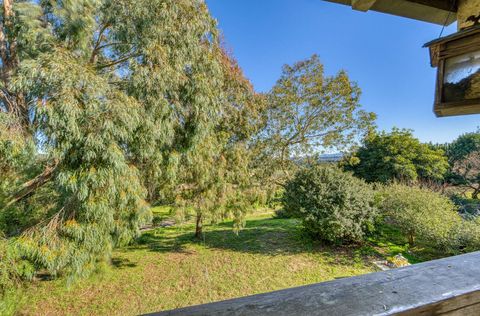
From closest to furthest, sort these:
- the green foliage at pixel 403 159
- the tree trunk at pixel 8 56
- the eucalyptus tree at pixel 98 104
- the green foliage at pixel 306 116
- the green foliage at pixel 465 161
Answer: the eucalyptus tree at pixel 98 104, the tree trunk at pixel 8 56, the green foliage at pixel 306 116, the green foliage at pixel 465 161, the green foliage at pixel 403 159

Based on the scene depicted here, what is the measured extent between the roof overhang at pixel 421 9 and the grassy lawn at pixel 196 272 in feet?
14.5

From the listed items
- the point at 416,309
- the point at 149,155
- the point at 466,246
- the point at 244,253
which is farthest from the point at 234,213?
the point at 416,309

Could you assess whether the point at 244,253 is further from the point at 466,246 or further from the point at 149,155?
the point at 466,246

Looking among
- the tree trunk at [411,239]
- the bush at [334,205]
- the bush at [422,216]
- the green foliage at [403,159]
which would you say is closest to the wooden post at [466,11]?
the bush at [334,205]

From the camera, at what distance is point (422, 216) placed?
5637mm

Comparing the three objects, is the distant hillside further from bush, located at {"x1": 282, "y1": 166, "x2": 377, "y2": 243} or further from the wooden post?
the wooden post

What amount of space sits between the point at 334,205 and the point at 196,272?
376cm

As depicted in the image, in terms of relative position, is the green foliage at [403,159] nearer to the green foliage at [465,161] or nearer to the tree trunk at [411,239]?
the green foliage at [465,161]

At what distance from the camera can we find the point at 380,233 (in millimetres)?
6246

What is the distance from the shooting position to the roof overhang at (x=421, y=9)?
1.25 metres

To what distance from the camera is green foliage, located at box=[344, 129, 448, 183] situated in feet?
41.5

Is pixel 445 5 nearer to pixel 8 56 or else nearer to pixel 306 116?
pixel 8 56

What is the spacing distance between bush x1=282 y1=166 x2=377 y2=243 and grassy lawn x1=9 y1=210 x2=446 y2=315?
533 millimetres

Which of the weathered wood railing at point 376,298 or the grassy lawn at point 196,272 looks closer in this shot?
the weathered wood railing at point 376,298
